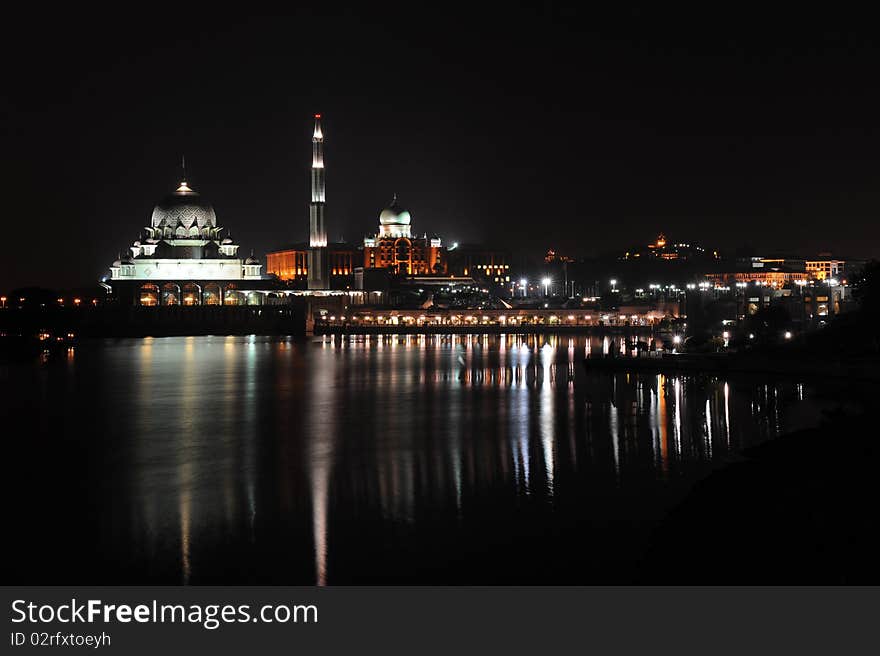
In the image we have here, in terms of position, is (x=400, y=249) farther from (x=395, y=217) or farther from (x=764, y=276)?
(x=764, y=276)

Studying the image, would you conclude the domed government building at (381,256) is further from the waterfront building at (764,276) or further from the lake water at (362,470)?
the lake water at (362,470)

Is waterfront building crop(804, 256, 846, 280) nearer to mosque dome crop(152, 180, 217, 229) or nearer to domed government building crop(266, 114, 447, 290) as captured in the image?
domed government building crop(266, 114, 447, 290)

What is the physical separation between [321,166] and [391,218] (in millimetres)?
20072

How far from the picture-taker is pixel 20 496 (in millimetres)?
11719

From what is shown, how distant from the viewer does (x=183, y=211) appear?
7006 centimetres

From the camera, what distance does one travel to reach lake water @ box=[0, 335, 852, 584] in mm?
8945

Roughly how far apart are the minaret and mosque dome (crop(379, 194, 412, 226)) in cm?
1735

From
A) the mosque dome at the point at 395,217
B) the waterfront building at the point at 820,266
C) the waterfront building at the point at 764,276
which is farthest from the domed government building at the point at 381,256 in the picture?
the waterfront building at the point at 820,266

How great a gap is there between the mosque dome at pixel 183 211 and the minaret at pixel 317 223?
735 cm

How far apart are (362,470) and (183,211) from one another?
196 ft

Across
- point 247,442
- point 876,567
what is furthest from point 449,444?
point 876,567

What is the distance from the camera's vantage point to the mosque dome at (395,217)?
87.4 meters

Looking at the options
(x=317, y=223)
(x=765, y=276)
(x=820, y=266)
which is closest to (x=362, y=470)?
(x=317, y=223)

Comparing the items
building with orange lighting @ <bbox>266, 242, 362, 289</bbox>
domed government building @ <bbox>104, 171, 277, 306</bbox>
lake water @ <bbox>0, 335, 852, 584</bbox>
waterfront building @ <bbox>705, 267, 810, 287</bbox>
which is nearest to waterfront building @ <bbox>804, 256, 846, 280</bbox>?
waterfront building @ <bbox>705, 267, 810, 287</bbox>
